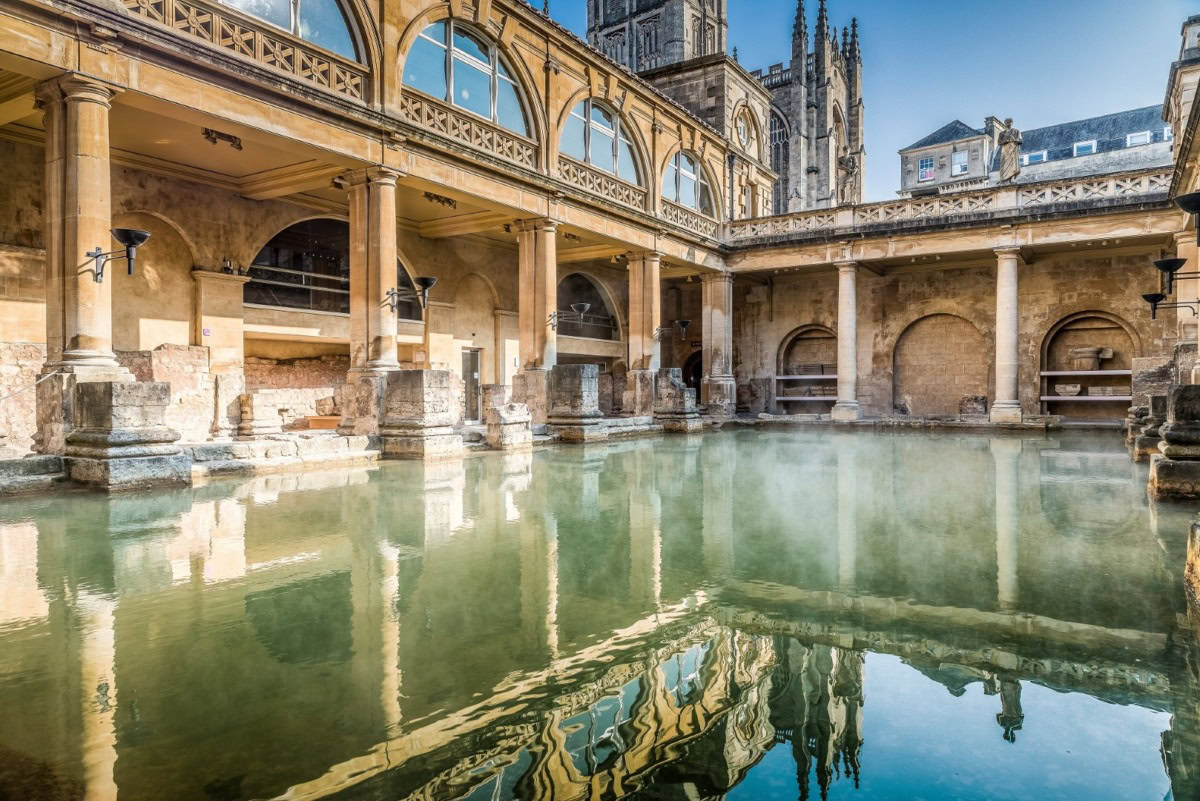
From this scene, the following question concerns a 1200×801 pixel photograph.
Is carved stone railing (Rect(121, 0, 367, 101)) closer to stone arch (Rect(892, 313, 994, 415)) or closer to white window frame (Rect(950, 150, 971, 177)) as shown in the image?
stone arch (Rect(892, 313, 994, 415))

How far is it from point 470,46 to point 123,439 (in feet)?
33.7

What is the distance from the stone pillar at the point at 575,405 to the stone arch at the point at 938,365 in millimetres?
13977

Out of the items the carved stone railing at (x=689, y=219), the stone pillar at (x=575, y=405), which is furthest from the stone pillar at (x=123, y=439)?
the carved stone railing at (x=689, y=219)

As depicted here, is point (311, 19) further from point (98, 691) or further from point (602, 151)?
point (98, 691)

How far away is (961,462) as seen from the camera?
35.8 feet

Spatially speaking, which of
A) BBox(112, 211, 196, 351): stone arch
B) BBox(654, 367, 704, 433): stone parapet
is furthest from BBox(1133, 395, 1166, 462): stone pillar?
BBox(112, 211, 196, 351): stone arch

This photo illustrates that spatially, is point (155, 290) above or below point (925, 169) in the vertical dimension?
below

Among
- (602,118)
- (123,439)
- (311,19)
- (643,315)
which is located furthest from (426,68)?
(123,439)

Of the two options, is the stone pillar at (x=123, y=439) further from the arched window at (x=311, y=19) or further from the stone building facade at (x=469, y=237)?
the arched window at (x=311, y=19)

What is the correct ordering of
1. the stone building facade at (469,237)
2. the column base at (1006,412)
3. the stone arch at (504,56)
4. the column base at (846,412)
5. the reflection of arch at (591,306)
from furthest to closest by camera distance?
the reflection of arch at (591,306)
the column base at (846,412)
the column base at (1006,412)
the stone arch at (504,56)
the stone building facade at (469,237)

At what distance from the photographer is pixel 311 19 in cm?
1130

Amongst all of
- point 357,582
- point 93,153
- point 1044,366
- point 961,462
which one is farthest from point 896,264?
point 357,582

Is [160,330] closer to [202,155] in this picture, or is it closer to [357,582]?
[202,155]

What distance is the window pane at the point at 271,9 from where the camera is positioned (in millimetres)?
10398
